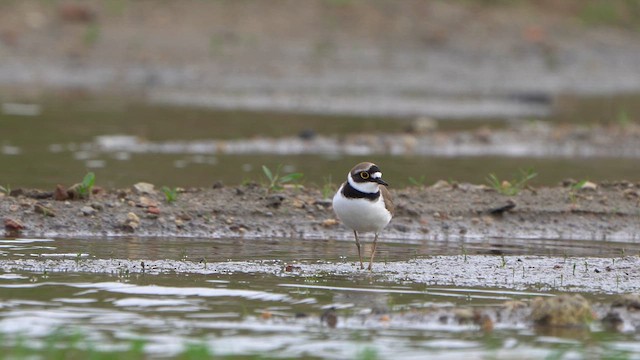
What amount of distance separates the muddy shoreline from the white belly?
1.77m

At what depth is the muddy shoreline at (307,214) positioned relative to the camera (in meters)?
12.1

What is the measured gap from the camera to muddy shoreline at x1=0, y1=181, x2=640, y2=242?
39.7 ft

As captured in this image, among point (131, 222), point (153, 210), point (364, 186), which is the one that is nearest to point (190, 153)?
point (153, 210)

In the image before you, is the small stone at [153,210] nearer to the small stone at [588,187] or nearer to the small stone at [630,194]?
the small stone at [588,187]

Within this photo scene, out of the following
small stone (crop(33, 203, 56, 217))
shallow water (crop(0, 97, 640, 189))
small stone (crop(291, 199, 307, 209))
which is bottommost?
small stone (crop(33, 203, 56, 217))

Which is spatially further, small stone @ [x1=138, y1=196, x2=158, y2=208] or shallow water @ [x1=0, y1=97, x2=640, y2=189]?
shallow water @ [x1=0, y1=97, x2=640, y2=189]

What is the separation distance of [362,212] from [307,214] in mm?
2421

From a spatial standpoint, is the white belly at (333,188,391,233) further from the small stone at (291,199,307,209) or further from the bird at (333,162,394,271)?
the small stone at (291,199,307,209)

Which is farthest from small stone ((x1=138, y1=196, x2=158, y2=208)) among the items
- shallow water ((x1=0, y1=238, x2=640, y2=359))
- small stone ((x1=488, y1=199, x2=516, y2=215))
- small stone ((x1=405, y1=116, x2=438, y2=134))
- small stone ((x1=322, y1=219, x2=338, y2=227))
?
small stone ((x1=405, y1=116, x2=438, y2=134))

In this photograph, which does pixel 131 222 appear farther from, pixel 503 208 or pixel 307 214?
pixel 503 208

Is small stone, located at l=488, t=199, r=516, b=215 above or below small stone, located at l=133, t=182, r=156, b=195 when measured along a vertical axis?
below

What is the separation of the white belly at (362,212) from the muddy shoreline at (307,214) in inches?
69.9

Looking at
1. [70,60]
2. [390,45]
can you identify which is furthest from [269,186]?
[390,45]

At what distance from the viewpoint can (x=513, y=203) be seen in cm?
1331
